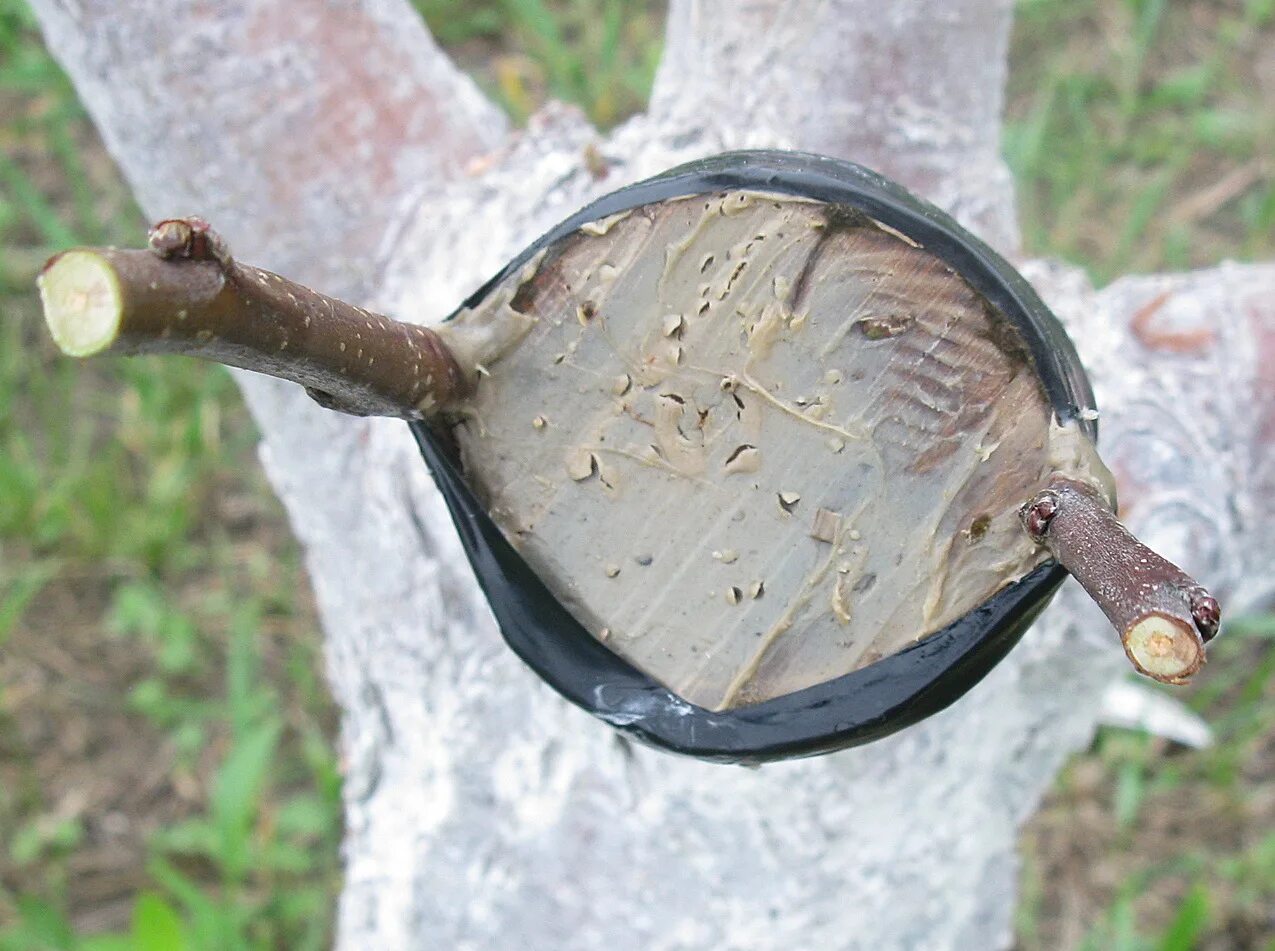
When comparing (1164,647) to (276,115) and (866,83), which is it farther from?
(276,115)

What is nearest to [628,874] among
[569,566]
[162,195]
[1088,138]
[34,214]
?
[569,566]

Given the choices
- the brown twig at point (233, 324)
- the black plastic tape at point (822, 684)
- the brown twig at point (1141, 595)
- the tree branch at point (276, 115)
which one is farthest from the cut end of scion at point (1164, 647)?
the tree branch at point (276, 115)

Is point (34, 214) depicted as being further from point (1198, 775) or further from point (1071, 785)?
point (1198, 775)

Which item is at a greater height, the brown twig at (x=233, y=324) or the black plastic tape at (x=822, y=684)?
the brown twig at (x=233, y=324)

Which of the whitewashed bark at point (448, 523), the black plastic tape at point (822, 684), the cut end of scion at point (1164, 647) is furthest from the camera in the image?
the whitewashed bark at point (448, 523)

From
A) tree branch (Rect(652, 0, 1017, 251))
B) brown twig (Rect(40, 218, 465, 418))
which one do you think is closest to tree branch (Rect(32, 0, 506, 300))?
tree branch (Rect(652, 0, 1017, 251))

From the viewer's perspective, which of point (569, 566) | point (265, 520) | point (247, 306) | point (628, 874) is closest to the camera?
point (247, 306)

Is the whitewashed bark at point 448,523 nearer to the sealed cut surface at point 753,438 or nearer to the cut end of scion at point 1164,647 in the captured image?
the sealed cut surface at point 753,438
